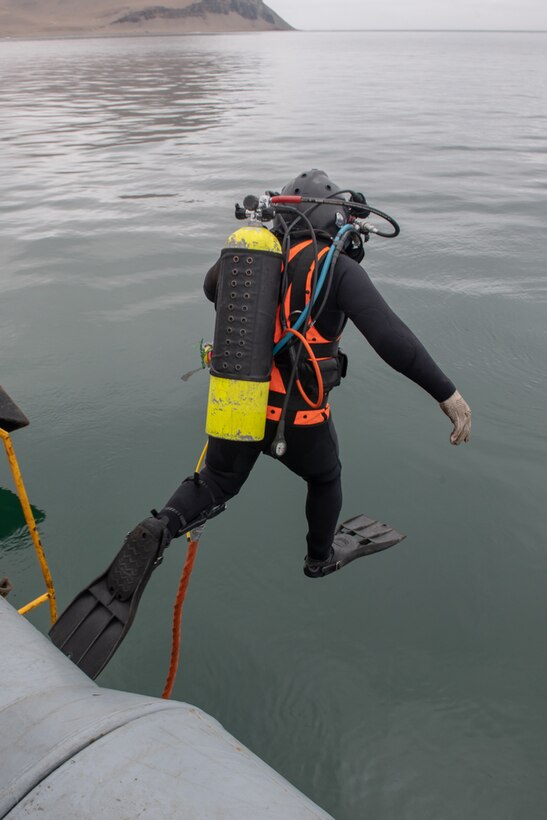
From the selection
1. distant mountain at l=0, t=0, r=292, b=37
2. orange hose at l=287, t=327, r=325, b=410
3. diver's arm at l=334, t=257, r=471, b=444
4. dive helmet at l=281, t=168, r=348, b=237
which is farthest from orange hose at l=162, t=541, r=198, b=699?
distant mountain at l=0, t=0, r=292, b=37

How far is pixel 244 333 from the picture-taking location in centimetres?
249

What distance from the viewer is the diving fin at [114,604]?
8.20 feet

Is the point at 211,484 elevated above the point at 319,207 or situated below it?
below

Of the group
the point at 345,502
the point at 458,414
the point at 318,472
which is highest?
the point at 458,414

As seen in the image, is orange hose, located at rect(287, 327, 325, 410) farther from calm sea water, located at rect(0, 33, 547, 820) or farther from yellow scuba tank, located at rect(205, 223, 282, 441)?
calm sea water, located at rect(0, 33, 547, 820)

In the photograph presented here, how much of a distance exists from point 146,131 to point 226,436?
1609 centimetres

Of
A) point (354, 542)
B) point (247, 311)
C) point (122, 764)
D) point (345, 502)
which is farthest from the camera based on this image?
point (345, 502)

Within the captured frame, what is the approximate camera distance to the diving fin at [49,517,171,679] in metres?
2.50

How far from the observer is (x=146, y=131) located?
16.5 meters

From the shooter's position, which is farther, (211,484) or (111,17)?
(111,17)

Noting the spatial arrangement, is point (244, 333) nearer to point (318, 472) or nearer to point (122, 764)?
point (318, 472)

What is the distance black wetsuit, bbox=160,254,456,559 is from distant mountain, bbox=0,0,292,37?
6287 inches

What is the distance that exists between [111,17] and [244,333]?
19277 cm

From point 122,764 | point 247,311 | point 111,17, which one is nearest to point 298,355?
point 247,311
